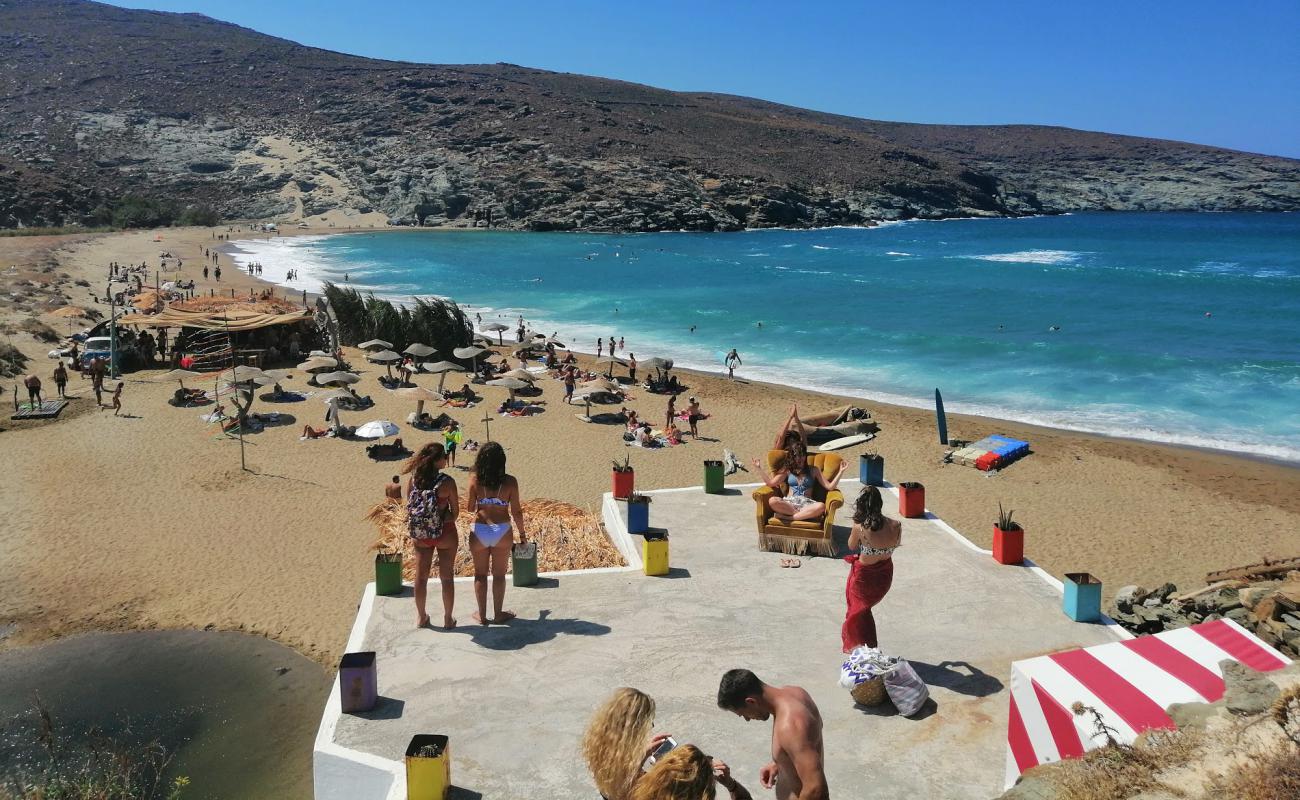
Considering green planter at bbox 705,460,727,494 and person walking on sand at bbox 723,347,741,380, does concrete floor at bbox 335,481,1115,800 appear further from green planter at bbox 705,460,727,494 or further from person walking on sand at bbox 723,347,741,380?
person walking on sand at bbox 723,347,741,380

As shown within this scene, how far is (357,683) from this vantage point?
5.91m

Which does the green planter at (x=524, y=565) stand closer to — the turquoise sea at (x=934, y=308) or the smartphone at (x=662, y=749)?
the smartphone at (x=662, y=749)

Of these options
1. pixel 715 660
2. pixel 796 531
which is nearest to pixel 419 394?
pixel 796 531

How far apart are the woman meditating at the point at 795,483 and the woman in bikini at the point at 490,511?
305cm

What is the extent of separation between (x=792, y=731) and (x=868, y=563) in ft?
8.93

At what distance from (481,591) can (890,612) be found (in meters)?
3.55

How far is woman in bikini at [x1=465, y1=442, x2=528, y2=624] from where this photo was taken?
6703 millimetres

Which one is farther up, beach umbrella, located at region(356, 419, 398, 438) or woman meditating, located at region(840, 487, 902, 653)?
woman meditating, located at region(840, 487, 902, 653)

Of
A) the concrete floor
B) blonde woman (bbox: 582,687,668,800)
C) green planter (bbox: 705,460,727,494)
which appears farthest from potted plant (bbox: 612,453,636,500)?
blonde woman (bbox: 582,687,668,800)

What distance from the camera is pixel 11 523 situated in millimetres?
13609

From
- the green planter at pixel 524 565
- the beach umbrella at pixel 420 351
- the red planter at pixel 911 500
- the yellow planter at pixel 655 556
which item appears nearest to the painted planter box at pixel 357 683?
the green planter at pixel 524 565

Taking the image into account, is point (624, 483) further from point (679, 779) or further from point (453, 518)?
point (679, 779)

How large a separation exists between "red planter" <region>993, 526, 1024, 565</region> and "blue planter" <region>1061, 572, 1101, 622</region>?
1026 mm

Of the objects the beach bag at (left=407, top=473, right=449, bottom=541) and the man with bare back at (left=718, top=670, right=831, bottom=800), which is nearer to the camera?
the man with bare back at (left=718, top=670, right=831, bottom=800)
